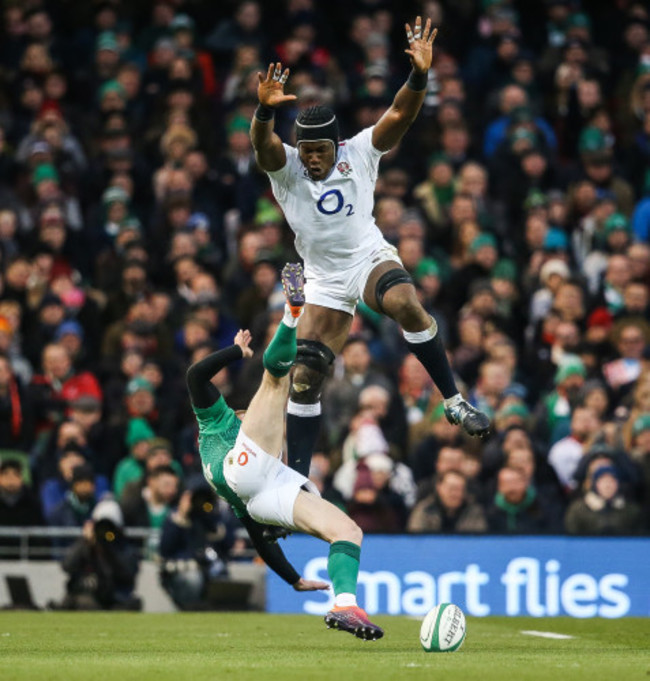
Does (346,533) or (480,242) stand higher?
(480,242)

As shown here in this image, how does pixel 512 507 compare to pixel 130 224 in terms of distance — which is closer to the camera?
pixel 512 507

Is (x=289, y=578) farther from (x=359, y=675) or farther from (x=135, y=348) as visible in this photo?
(x=135, y=348)

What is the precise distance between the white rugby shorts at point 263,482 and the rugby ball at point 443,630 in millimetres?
1024

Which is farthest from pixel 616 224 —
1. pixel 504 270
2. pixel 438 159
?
pixel 438 159

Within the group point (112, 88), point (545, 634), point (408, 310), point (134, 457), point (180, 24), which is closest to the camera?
point (408, 310)

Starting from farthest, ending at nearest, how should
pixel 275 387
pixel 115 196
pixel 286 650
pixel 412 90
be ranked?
1. pixel 115 196
2. pixel 412 90
3. pixel 286 650
4. pixel 275 387

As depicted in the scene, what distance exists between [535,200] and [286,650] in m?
9.98

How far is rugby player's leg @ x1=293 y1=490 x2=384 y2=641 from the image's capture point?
10586mm

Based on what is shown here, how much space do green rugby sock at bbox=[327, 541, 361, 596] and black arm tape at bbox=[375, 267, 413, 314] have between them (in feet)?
6.95

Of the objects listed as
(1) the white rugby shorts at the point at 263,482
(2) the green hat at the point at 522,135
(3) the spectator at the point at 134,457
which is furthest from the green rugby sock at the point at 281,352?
(2) the green hat at the point at 522,135

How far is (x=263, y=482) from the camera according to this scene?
11453 mm

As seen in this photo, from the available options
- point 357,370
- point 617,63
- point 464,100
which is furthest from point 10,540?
point 617,63

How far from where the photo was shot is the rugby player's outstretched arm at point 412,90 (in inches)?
486

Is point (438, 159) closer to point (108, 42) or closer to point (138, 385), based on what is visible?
point (108, 42)
